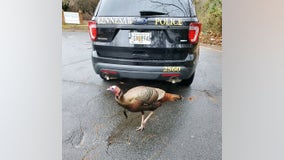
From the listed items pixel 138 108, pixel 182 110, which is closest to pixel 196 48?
pixel 182 110

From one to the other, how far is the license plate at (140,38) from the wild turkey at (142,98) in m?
0.30

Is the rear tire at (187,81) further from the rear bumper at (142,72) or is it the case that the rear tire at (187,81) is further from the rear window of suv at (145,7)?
the rear window of suv at (145,7)

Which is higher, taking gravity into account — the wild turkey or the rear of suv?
the rear of suv

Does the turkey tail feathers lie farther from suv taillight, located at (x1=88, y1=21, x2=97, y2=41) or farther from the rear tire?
suv taillight, located at (x1=88, y1=21, x2=97, y2=41)

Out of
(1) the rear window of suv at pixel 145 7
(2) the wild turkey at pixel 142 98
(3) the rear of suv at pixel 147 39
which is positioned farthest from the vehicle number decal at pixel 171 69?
(1) the rear window of suv at pixel 145 7

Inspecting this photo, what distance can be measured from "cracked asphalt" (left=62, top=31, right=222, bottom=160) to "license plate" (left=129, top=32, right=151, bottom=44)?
0.26 meters

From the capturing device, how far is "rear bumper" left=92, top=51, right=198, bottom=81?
1636 millimetres

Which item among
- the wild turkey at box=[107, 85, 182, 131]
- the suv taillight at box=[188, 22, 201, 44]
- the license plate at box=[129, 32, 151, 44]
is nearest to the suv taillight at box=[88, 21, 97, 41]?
the license plate at box=[129, 32, 151, 44]

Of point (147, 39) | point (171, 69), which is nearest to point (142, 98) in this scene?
point (171, 69)

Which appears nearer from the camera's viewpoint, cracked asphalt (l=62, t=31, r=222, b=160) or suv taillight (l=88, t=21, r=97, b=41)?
cracked asphalt (l=62, t=31, r=222, b=160)
